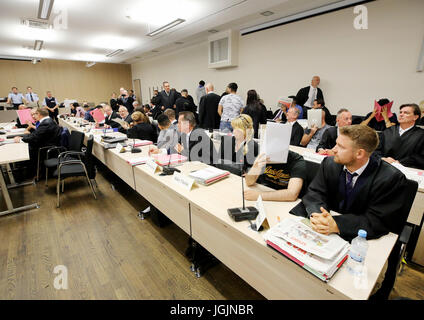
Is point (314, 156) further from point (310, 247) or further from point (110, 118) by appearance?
point (110, 118)

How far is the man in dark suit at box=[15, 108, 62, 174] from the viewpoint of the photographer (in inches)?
132

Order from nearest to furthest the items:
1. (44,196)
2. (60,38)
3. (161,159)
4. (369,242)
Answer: (369,242), (161,159), (44,196), (60,38)

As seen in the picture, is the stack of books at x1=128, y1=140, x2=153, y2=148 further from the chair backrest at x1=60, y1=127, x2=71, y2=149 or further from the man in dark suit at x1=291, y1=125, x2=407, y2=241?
the man in dark suit at x1=291, y1=125, x2=407, y2=241

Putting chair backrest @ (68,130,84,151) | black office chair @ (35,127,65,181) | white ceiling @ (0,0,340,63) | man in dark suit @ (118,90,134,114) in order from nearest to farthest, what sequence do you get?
chair backrest @ (68,130,84,151) → black office chair @ (35,127,65,181) → white ceiling @ (0,0,340,63) → man in dark suit @ (118,90,134,114)

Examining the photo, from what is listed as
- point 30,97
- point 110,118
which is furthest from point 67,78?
point 110,118

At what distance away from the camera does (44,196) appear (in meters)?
3.12

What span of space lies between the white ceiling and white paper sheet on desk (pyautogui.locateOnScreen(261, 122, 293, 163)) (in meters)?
3.36

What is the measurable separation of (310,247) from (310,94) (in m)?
4.24

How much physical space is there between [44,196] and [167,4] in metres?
3.74

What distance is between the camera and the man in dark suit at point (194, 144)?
2.41 m

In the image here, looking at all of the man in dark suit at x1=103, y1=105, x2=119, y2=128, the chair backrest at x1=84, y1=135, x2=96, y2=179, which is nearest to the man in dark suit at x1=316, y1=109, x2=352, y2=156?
the chair backrest at x1=84, y1=135, x2=96, y2=179

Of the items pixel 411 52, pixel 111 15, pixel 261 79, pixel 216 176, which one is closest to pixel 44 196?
pixel 216 176

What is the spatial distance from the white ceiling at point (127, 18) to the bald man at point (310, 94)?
140 cm
